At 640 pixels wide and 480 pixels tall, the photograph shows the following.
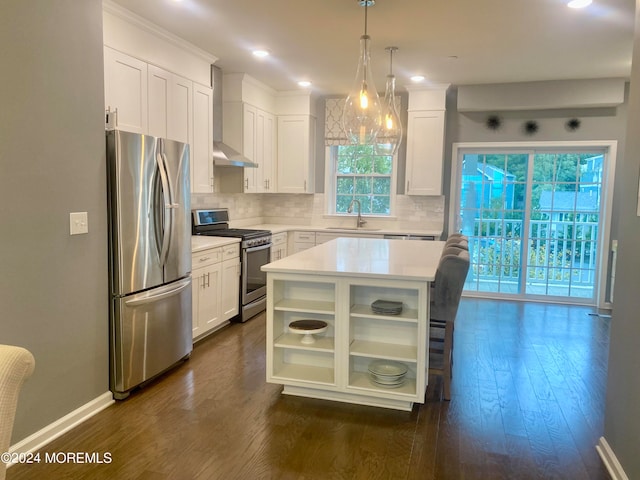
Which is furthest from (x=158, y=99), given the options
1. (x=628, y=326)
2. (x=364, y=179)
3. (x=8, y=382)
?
(x=628, y=326)

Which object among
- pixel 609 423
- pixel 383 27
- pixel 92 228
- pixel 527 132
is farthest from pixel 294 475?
pixel 527 132

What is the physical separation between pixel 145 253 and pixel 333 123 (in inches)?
159

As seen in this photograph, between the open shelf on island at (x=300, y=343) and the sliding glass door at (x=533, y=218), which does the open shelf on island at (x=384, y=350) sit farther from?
the sliding glass door at (x=533, y=218)

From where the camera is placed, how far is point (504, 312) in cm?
545

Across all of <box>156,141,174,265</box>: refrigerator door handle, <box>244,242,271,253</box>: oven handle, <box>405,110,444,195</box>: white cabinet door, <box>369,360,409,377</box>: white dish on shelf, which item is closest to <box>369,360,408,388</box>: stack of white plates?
<box>369,360,409,377</box>: white dish on shelf

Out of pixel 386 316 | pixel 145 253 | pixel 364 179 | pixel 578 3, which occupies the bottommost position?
pixel 386 316

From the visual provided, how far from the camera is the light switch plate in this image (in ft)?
8.58

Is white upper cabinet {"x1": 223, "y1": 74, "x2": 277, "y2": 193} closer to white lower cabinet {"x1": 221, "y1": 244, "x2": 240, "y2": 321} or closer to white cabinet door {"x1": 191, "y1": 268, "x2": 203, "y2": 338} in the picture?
white lower cabinet {"x1": 221, "y1": 244, "x2": 240, "y2": 321}

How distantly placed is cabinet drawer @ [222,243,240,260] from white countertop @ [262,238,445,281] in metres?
1.01

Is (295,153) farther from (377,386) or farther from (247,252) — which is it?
(377,386)

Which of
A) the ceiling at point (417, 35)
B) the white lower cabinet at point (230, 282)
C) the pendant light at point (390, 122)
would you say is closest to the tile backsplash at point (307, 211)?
the white lower cabinet at point (230, 282)

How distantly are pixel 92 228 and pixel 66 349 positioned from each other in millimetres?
706

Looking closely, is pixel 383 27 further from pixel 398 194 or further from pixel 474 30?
pixel 398 194

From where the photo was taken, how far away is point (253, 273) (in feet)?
16.3
